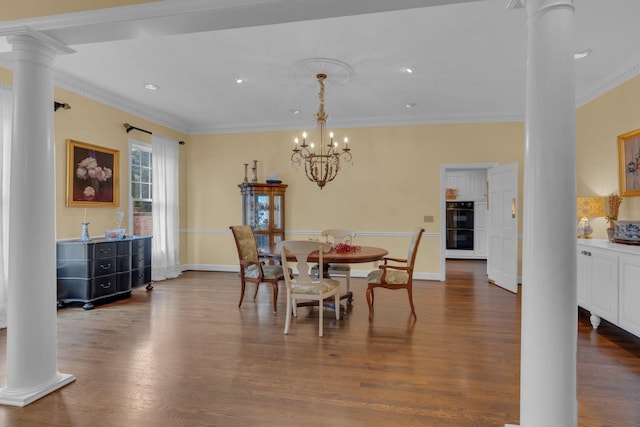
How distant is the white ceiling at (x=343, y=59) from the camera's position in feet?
8.23

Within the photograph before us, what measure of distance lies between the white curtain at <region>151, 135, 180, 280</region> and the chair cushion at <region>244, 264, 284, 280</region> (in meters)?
2.55

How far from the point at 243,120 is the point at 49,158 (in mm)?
4488

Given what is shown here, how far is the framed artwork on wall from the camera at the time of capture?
156 inches

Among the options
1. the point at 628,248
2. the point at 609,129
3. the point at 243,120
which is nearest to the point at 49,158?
the point at 243,120

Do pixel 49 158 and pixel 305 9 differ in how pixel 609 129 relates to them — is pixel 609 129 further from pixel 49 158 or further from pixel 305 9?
pixel 49 158

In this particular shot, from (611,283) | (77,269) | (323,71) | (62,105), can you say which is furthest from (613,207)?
(62,105)

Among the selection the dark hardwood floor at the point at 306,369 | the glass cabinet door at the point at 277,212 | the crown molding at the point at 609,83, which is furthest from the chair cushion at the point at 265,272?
the crown molding at the point at 609,83

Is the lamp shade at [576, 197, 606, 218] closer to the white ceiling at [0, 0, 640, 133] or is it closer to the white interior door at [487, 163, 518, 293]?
the white interior door at [487, 163, 518, 293]

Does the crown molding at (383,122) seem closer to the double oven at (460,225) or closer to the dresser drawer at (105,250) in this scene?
the dresser drawer at (105,250)

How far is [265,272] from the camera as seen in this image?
175 inches

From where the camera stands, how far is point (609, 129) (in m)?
4.52

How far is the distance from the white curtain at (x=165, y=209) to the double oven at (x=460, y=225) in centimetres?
678

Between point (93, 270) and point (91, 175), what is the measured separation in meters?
1.40

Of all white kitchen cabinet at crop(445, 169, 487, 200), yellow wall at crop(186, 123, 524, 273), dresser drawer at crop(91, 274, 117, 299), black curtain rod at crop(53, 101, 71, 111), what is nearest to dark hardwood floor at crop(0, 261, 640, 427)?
dresser drawer at crop(91, 274, 117, 299)
